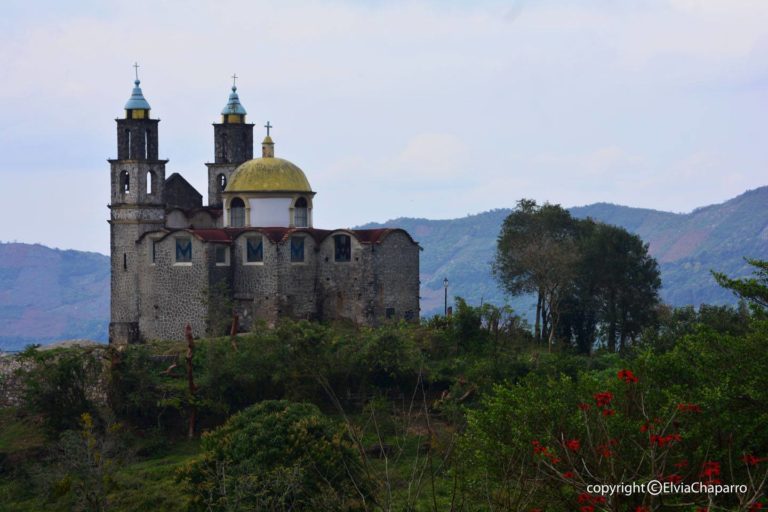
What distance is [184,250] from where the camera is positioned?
47.8m

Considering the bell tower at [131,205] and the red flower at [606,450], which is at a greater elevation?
the bell tower at [131,205]

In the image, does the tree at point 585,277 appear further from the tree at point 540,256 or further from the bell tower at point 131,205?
the bell tower at point 131,205

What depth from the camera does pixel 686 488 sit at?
68.6 ft

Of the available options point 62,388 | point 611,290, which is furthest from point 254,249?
point 611,290

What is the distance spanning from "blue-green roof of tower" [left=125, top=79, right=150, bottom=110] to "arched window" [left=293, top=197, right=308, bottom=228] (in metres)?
6.63

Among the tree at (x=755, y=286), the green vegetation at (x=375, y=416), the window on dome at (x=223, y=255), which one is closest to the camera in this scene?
the green vegetation at (x=375, y=416)

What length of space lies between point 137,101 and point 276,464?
70.0 ft

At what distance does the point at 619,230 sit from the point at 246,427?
22871 mm

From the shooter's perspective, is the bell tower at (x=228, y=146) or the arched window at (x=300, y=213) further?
the bell tower at (x=228, y=146)

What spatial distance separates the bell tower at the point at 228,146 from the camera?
176ft

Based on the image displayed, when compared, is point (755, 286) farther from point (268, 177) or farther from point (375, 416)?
point (268, 177)

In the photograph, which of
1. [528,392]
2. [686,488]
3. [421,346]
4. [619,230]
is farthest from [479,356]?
[686,488]

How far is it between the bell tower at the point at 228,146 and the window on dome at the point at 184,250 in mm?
5875

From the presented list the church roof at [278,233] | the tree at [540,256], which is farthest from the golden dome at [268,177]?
the tree at [540,256]
